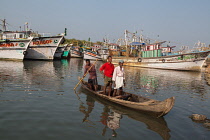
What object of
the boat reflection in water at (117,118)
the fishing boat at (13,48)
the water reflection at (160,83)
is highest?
the fishing boat at (13,48)

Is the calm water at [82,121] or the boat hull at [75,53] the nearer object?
the calm water at [82,121]

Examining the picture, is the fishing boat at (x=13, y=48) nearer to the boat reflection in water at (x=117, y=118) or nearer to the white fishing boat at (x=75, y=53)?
the white fishing boat at (x=75, y=53)

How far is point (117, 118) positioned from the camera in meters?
6.24

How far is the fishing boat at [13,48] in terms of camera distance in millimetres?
27328

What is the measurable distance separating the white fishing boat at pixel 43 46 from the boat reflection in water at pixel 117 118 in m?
23.9

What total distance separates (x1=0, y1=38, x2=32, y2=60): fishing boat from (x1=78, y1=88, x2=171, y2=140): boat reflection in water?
76.4 ft

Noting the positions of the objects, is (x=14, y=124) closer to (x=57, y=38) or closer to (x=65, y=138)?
(x=65, y=138)

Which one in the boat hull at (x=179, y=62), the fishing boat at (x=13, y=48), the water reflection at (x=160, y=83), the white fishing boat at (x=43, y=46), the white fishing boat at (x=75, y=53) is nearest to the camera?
the water reflection at (x=160, y=83)

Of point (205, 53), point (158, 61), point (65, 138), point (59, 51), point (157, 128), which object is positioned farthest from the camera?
point (59, 51)

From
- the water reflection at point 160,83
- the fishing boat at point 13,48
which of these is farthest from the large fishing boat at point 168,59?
the fishing boat at point 13,48

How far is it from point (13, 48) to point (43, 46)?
15.1 feet

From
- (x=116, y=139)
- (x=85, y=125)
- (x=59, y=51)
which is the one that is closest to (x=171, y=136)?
(x=116, y=139)

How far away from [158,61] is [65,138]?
24.3 metres

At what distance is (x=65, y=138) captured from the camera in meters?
4.57
